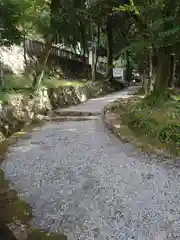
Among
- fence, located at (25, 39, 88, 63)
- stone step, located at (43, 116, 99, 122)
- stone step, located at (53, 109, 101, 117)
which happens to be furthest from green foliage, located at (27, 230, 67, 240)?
fence, located at (25, 39, 88, 63)

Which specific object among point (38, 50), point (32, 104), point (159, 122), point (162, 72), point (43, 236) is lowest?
point (43, 236)

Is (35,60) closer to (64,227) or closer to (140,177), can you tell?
(140,177)

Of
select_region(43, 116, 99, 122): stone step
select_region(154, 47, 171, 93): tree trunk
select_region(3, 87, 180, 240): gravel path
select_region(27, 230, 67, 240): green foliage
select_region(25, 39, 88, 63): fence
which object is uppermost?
select_region(25, 39, 88, 63): fence

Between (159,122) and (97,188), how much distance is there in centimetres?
342

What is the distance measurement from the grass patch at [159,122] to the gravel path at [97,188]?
601mm

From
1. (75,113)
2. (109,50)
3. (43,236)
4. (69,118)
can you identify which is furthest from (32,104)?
(109,50)

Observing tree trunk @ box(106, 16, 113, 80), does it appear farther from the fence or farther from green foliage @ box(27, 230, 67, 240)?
green foliage @ box(27, 230, 67, 240)

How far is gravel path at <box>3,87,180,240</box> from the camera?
155 inches

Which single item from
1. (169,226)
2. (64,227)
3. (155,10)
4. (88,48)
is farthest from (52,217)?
(88,48)

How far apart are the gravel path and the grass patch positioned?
1.97 ft

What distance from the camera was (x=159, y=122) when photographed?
7863 millimetres

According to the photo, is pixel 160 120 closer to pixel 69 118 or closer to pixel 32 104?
pixel 69 118

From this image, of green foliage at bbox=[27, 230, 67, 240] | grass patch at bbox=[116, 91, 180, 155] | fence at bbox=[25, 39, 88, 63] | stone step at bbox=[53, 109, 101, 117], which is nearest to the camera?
green foliage at bbox=[27, 230, 67, 240]

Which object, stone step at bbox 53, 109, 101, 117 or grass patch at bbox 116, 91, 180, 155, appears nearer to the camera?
grass patch at bbox 116, 91, 180, 155
